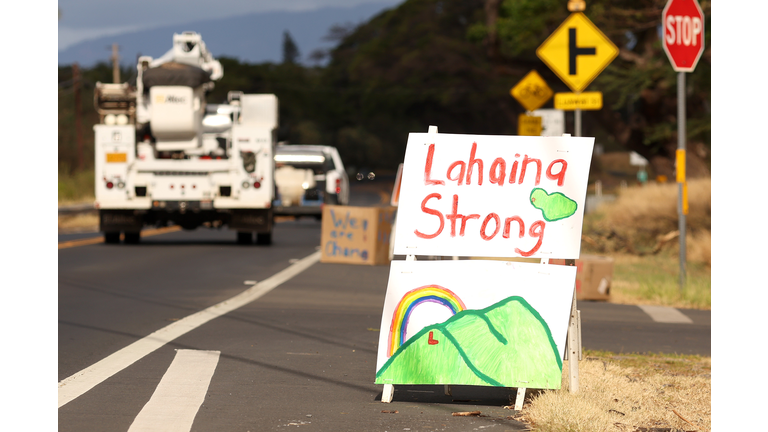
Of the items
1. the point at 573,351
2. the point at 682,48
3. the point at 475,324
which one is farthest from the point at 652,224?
the point at 475,324

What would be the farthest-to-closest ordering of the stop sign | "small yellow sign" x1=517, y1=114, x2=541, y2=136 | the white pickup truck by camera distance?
1. the white pickup truck
2. "small yellow sign" x1=517, y1=114, x2=541, y2=136
3. the stop sign

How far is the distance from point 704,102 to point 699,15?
14130 mm

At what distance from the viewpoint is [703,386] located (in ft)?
22.3

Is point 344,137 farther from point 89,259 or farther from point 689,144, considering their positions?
point 89,259

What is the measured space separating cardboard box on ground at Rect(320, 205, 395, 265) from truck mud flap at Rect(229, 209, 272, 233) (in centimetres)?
306

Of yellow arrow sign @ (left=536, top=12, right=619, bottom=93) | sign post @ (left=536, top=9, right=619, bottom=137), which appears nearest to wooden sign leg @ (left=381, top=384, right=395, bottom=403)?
sign post @ (left=536, top=9, right=619, bottom=137)

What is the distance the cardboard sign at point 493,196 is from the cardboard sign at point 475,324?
136 mm

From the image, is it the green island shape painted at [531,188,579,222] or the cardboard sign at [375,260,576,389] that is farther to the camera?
the green island shape painted at [531,188,579,222]

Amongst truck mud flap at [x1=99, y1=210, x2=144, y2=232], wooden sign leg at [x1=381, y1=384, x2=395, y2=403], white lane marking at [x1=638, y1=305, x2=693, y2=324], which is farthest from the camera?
truck mud flap at [x1=99, y1=210, x2=144, y2=232]

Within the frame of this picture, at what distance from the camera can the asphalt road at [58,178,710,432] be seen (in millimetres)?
5715

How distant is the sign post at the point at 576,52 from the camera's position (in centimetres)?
1352

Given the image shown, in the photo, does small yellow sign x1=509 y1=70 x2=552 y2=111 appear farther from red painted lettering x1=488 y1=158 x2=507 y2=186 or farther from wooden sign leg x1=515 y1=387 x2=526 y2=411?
wooden sign leg x1=515 y1=387 x2=526 y2=411

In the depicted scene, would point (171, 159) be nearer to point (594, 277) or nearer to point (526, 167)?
point (594, 277)

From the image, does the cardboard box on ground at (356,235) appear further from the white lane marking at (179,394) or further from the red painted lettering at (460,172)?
the red painted lettering at (460,172)
